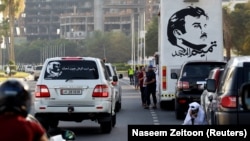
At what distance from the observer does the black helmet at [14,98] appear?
4.82 m

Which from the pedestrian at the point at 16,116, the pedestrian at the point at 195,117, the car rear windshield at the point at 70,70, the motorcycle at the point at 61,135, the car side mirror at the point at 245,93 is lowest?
the pedestrian at the point at 195,117

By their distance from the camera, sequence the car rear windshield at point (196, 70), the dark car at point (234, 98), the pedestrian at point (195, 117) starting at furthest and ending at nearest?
1. the car rear windshield at point (196, 70)
2. the pedestrian at point (195, 117)
3. the dark car at point (234, 98)

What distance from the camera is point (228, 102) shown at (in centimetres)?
1089

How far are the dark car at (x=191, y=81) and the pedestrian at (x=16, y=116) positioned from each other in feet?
54.9

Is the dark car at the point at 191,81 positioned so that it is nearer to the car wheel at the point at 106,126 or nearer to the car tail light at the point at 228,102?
the car wheel at the point at 106,126

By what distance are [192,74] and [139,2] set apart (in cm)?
16389

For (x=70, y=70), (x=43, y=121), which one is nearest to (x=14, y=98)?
(x=70, y=70)

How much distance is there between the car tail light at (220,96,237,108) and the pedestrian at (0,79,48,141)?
6.19 meters

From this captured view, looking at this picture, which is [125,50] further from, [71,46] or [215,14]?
[215,14]

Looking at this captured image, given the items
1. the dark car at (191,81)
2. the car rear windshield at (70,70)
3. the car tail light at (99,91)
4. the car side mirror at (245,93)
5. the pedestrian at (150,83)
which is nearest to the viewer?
the car side mirror at (245,93)

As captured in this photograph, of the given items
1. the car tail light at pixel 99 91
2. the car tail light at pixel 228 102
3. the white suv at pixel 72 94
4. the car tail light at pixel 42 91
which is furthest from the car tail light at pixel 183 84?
the car tail light at pixel 228 102

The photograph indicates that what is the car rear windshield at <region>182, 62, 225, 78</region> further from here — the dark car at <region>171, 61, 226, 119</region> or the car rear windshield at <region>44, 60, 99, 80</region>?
the car rear windshield at <region>44, 60, 99, 80</region>

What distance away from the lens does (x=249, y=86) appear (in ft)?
24.1

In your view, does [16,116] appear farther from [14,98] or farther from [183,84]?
[183,84]
